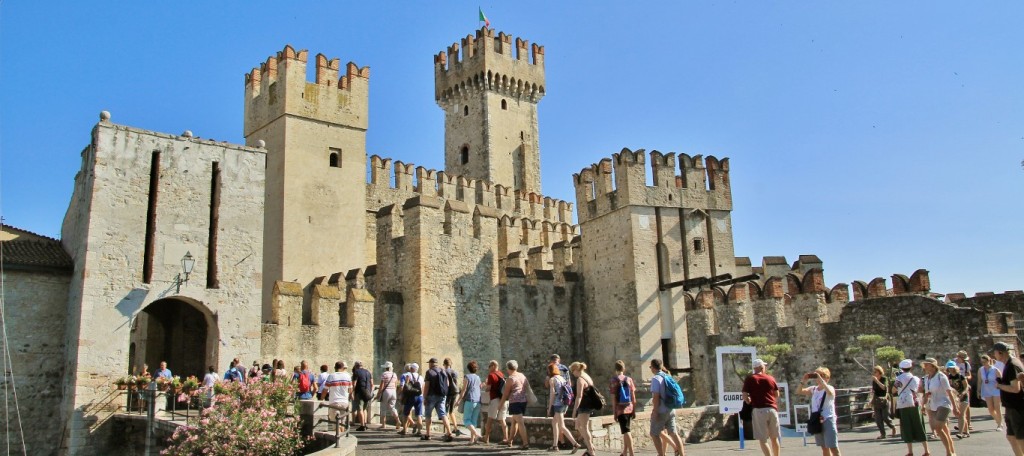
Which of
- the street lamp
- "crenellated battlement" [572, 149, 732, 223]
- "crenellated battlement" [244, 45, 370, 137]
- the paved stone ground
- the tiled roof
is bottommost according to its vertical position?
the paved stone ground

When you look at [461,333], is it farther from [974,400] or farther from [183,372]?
[974,400]

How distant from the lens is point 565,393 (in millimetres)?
13523

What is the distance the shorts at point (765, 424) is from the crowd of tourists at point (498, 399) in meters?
1.10

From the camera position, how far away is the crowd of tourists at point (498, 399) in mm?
12531

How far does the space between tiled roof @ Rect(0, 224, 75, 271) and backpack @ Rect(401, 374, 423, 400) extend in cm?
898

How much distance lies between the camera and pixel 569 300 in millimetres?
29172

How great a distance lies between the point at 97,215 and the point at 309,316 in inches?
264

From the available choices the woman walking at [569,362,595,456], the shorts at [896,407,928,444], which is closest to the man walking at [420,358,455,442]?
the woman walking at [569,362,595,456]

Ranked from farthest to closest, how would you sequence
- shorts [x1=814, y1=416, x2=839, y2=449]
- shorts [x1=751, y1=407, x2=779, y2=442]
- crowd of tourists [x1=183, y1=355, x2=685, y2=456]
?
crowd of tourists [x1=183, y1=355, x2=685, y2=456] → shorts [x1=751, y1=407, x2=779, y2=442] → shorts [x1=814, y1=416, x2=839, y2=449]

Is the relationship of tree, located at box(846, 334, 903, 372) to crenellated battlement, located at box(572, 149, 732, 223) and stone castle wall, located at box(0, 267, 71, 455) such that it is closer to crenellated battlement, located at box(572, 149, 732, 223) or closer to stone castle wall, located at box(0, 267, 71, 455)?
crenellated battlement, located at box(572, 149, 732, 223)

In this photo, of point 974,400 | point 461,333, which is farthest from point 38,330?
point 974,400

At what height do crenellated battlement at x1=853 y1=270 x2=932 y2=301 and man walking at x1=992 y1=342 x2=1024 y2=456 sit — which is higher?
crenellated battlement at x1=853 y1=270 x2=932 y2=301

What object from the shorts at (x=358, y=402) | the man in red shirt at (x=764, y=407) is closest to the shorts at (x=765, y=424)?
the man in red shirt at (x=764, y=407)

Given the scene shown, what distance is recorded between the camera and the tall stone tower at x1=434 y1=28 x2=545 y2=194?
4741cm
